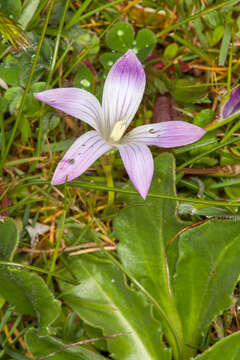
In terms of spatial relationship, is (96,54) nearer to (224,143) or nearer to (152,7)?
(152,7)

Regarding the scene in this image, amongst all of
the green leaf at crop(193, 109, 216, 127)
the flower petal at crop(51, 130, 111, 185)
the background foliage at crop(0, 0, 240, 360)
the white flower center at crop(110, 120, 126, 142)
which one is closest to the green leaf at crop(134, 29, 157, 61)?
the background foliage at crop(0, 0, 240, 360)

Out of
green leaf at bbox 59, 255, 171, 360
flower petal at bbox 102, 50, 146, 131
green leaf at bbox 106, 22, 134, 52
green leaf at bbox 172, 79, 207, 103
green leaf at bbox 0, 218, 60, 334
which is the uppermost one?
green leaf at bbox 106, 22, 134, 52

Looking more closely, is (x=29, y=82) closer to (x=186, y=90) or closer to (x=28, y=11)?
(x=28, y=11)

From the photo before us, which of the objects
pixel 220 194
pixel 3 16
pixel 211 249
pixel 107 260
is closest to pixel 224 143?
pixel 220 194

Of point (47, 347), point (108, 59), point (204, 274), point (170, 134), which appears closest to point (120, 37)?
point (108, 59)

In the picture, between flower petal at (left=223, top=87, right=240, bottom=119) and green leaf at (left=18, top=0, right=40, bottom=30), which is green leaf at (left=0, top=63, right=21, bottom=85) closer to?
green leaf at (left=18, top=0, right=40, bottom=30)
